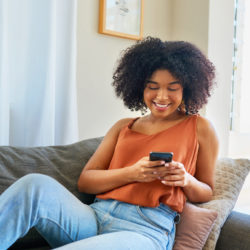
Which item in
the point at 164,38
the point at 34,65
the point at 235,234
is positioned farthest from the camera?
the point at 164,38

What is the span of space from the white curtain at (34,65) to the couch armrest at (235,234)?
3.40 ft

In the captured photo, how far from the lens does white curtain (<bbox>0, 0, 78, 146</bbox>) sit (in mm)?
1774

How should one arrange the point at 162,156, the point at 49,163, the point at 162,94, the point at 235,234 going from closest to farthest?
the point at 162,156 → the point at 235,234 → the point at 162,94 → the point at 49,163

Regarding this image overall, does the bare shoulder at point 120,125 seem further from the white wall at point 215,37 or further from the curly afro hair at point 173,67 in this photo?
the white wall at point 215,37

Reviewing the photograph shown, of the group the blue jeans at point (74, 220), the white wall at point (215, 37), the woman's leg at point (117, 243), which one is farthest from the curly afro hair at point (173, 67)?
the white wall at point (215, 37)

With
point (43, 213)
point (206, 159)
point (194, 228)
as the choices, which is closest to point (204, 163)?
point (206, 159)

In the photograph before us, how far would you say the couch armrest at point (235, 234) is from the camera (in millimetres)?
1198

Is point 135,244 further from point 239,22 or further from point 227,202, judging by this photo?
point 239,22

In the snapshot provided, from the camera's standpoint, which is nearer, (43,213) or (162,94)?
(43,213)

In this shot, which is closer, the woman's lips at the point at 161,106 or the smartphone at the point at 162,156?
the smartphone at the point at 162,156

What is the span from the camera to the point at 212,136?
134 cm

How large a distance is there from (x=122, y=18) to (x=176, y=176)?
1436 millimetres

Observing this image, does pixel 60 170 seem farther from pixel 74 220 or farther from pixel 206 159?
pixel 206 159

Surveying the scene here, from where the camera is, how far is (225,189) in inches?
54.8
